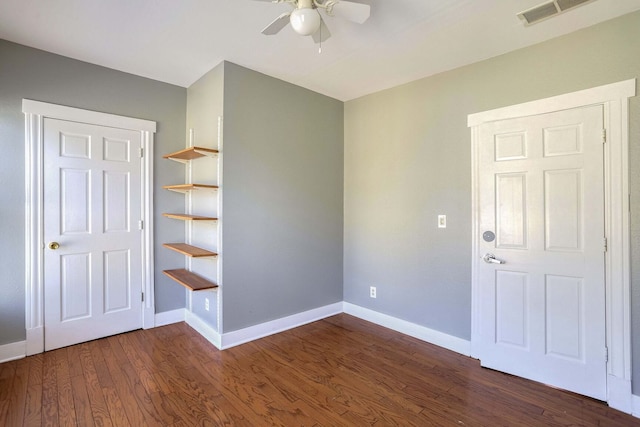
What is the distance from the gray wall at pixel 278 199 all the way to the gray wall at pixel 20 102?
1.14 metres

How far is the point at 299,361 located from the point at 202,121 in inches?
99.7

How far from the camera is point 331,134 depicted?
12.4 ft

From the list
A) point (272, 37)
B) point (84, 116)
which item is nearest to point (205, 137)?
point (84, 116)

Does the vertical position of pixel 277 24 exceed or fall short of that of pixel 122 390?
it exceeds it

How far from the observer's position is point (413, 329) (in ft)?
10.3

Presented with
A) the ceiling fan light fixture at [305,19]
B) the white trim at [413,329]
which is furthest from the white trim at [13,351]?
the ceiling fan light fixture at [305,19]

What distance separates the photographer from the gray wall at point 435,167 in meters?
2.13

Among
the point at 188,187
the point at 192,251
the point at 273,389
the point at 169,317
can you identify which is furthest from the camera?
the point at 169,317

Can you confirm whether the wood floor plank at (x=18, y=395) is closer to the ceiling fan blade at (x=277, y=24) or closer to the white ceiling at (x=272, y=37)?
the white ceiling at (x=272, y=37)

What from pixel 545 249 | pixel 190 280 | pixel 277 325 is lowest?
pixel 277 325

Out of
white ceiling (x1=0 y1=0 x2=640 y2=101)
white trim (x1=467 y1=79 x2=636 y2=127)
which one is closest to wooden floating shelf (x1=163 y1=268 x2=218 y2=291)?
white ceiling (x1=0 y1=0 x2=640 y2=101)

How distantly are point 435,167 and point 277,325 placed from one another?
2.28 m

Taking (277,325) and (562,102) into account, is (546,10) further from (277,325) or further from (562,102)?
(277,325)

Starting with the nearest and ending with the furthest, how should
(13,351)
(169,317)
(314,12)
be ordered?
(314,12), (13,351), (169,317)
